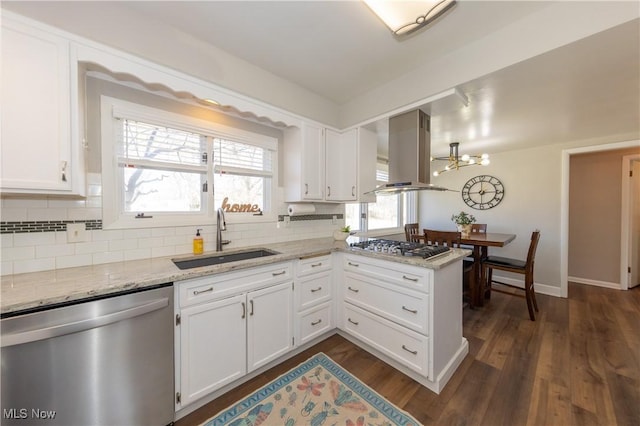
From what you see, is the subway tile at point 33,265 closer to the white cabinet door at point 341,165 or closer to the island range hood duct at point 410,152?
the white cabinet door at point 341,165

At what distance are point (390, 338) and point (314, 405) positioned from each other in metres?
0.75

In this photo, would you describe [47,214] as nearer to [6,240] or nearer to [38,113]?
[6,240]

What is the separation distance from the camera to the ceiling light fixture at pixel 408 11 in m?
1.27

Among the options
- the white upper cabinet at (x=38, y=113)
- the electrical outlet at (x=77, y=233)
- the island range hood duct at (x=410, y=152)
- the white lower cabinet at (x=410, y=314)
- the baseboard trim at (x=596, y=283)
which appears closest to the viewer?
the white upper cabinet at (x=38, y=113)

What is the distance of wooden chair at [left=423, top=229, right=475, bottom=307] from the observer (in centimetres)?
263

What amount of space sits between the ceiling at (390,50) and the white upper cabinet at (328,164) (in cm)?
39

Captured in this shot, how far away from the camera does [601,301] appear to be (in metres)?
3.10

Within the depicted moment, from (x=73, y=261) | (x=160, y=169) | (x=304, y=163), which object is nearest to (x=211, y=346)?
(x=73, y=261)

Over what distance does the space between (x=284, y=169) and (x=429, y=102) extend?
5.09ft

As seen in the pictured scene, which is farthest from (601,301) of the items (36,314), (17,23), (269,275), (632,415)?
(17,23)

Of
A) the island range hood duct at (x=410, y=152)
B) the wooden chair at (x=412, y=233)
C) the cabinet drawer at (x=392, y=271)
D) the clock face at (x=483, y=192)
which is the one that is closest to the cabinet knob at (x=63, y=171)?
the cabinet drawer at (x=392, y=271)

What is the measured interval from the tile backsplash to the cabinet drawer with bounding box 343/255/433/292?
132 centimetres

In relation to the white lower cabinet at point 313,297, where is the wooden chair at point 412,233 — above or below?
above

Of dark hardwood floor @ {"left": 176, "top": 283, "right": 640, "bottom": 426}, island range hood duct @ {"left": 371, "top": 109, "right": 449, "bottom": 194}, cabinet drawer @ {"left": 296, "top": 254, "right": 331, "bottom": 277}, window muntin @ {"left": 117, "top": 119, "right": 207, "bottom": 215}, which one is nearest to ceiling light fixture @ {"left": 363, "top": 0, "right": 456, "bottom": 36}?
island range hood duct @ {"left": 371, "top": 109, "right": 449, "bottom": 194}
